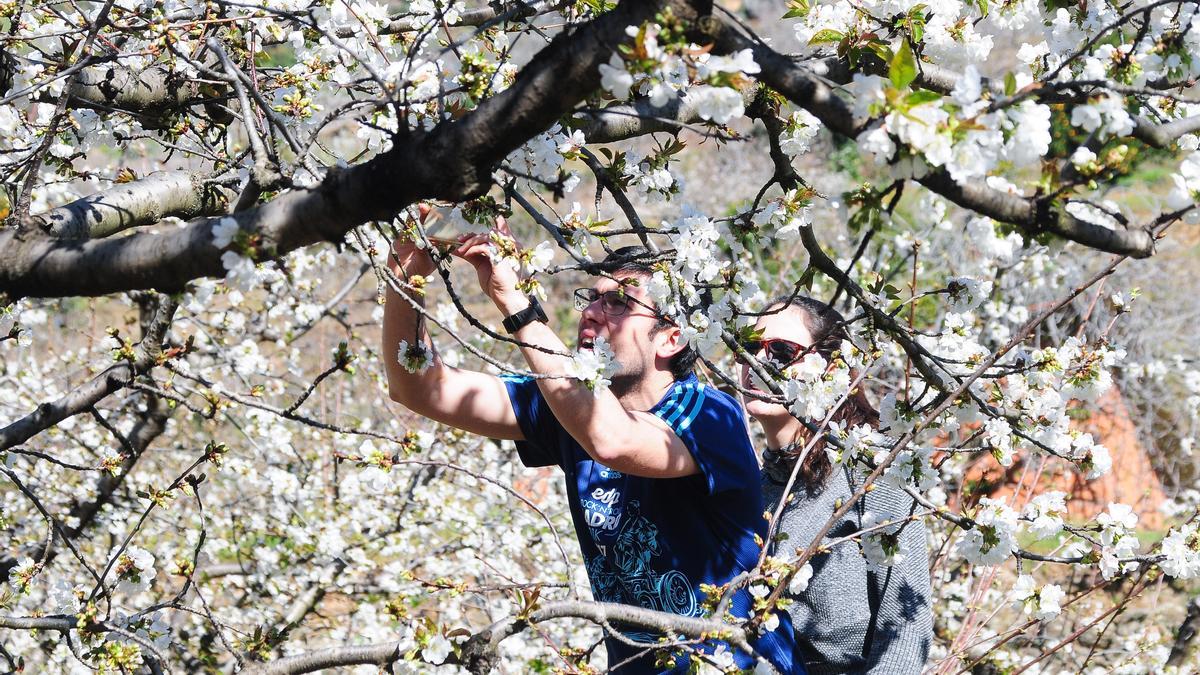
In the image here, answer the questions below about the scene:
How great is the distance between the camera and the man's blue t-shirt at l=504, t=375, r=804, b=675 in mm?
2201

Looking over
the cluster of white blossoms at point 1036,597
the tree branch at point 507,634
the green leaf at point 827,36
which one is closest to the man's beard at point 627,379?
the tree branch at point 507,634

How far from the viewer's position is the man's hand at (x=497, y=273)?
195 cm

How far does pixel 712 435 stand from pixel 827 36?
0.84m

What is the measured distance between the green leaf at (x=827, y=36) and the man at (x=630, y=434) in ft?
1.82

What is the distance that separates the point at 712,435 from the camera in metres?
2.17

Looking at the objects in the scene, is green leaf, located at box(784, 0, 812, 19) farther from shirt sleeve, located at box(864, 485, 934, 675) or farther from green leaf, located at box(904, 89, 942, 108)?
shirt sleeve, located at box(864, 485, 934, 675)

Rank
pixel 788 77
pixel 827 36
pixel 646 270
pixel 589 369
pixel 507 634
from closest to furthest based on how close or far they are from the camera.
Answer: pixel 788 77
pixel 507 634
pixel 589 369
pixel 827 36
pixel 646 270

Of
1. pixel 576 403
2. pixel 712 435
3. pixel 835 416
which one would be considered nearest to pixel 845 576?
pixel 835 416

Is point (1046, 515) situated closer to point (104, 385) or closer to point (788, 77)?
point (788, 77)

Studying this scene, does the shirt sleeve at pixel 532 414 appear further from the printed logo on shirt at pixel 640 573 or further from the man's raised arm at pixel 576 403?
the man's raised arm at pixel 576 403

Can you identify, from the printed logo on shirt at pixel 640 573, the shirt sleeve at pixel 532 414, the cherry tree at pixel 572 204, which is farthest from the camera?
the shirt sleeve at pixel 532 414

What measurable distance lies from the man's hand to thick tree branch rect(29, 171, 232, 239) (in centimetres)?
59

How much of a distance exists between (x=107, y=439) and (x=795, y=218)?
13.6ft

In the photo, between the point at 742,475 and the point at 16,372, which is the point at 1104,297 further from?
the point at 16,372
